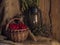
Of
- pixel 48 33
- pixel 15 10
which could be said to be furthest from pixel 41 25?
pixel 15 10

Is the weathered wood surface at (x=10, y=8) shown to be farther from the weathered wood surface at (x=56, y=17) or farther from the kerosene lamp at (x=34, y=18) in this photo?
the weathered wood surface at (x=56, y=17)

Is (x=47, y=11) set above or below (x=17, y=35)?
above

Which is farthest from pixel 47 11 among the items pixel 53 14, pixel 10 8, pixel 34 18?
pixel 10 8

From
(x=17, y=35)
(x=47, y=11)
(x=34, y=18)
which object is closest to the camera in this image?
(x=17, y=35)

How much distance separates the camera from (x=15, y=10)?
1.64 metres

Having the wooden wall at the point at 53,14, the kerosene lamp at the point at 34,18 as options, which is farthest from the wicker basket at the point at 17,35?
the wooden wall at the point at 53,14

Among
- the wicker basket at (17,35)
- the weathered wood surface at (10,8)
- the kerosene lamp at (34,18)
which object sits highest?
the weathered wood surface at (10,8)

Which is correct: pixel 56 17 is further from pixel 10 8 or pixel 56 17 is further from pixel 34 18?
pixel 10 8

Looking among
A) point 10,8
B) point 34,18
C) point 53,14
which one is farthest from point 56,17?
point 10,8

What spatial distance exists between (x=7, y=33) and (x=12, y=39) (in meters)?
0.07

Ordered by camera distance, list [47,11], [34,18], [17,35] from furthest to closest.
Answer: [47,11], [34,18], [17,35]

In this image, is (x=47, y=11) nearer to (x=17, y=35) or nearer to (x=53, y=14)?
(x=53, y=14)

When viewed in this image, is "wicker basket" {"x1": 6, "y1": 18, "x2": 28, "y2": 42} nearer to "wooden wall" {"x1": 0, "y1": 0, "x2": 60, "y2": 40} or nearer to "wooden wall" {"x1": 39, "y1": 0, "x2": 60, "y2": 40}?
"wooden wall" {"x1": 0, "y1": 0, "x2": 60, "y2": 40}

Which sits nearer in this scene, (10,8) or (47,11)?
(10,8)
